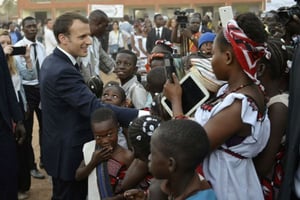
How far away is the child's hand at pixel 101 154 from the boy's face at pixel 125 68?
4.61 feet

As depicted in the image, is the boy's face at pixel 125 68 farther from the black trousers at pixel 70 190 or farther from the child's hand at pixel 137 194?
the child's hand at pixel 137 194

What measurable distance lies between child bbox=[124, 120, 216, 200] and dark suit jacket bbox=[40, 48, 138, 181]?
45.1 inches

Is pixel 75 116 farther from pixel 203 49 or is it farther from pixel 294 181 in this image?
pixel 203 49

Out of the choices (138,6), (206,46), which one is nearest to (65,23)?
(206,46)

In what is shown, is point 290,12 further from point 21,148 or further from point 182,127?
point 21,148

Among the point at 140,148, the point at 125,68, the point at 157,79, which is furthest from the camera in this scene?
the point at 125,68

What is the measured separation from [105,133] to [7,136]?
124 centimetres

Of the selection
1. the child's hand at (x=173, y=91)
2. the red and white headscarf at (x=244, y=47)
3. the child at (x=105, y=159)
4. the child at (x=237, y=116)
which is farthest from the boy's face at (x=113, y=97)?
the red and white headscarf at (x=244, y=47)

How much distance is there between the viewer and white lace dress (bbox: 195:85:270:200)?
2.00 m

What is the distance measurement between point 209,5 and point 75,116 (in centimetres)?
3595

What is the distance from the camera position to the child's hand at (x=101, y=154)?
285 centimetres

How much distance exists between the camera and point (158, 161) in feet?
6.09

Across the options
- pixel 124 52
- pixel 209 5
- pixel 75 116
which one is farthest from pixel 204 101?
pixel 209 5

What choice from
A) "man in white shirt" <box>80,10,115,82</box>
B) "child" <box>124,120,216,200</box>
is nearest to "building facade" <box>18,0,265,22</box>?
"man in white shirt" <box>80,10,115,82</box>
